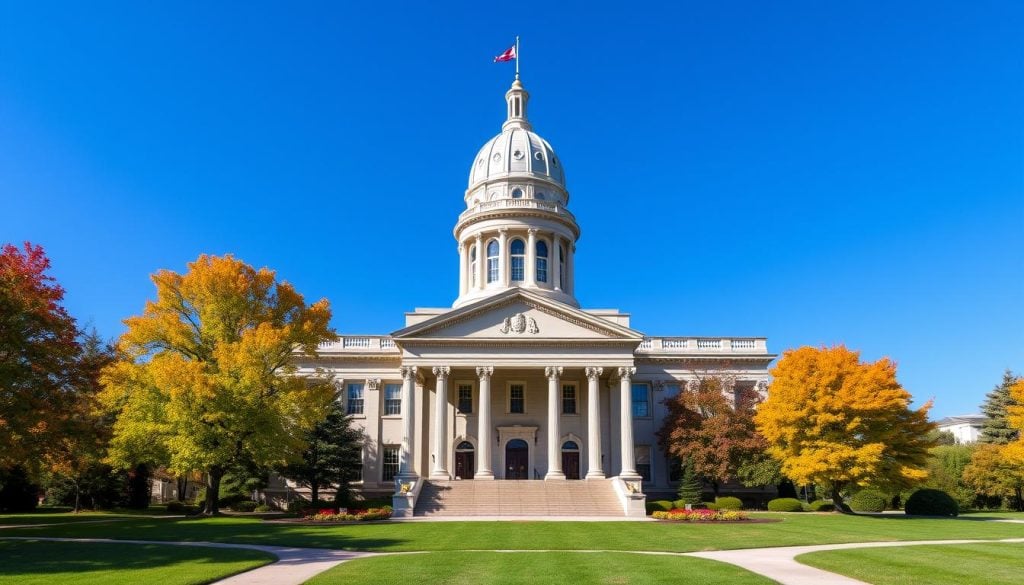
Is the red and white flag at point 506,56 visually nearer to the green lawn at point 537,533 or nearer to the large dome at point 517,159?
the large dome at point 517,159

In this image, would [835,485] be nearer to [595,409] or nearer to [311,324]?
[595,409]

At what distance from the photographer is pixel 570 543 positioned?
24031mm

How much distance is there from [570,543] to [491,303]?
24.9 meters

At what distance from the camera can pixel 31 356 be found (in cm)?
2616

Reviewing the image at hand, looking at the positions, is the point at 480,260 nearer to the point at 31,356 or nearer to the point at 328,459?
the point at 328,459

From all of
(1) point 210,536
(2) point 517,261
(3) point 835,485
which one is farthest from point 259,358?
(3) point 835,485

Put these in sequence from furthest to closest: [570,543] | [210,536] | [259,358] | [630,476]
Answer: [630,476], [259,358], [210,536], [570,543]

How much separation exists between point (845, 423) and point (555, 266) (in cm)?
2626

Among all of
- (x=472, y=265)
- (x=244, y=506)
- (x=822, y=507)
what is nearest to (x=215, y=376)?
(x=244, y=506)

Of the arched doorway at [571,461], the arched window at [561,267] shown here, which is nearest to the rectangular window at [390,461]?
the arched doorway at [571,461]

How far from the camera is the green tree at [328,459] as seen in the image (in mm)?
45406

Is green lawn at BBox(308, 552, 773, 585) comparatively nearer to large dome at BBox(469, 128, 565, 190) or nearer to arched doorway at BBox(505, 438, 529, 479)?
arched doorway at BBox(505, 438, 529, 479)

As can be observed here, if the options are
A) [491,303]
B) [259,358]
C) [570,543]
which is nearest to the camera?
[570,543]

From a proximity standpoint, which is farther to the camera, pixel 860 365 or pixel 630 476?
pixel 630 476
